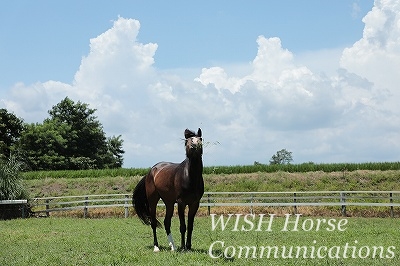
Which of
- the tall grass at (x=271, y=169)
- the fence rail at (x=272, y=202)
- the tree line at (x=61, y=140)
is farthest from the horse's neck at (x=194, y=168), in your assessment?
the tree line at (x=61, y=140)

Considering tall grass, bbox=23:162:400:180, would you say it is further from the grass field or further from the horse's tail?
the horse's tail

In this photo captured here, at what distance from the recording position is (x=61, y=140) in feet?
211

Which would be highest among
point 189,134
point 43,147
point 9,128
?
point 9,128

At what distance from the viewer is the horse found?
11.0 m

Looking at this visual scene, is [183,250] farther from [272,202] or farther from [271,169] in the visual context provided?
[271,169]

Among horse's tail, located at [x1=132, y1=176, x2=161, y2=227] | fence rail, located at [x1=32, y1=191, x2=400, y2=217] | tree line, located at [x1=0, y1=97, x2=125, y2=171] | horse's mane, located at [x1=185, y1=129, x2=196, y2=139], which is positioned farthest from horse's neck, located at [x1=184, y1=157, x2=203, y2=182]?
tree line, located at [x1=0, y1=97, x2=125, y2=171]

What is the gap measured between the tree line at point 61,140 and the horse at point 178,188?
49.1 meters

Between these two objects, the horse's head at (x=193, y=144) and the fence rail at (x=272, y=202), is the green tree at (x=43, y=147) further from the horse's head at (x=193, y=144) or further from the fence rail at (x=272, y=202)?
the horse's head at (x=193, y=144)

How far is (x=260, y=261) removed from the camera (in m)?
10.5

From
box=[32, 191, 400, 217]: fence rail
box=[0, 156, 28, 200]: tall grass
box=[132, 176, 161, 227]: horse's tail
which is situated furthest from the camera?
box=[0, 156, 28, 200]: tall grass

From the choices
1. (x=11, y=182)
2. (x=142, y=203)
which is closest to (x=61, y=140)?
(x=11, y=182)

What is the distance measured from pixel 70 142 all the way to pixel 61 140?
136 inches

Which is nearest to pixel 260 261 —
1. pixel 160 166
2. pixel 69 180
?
pixel 160 166

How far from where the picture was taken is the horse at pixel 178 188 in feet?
36.2
